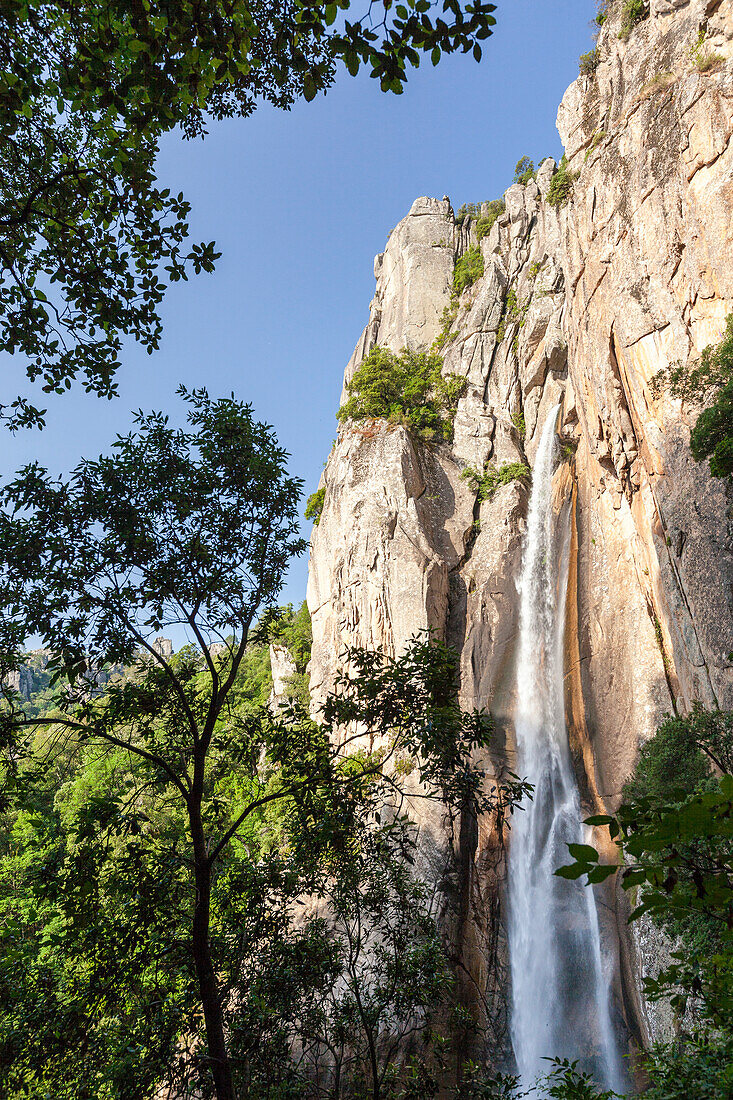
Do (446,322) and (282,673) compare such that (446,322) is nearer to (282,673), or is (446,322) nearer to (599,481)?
(599,481)

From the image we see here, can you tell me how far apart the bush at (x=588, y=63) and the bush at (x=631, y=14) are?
78.0 inches

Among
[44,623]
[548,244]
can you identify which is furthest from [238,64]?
[548,244]

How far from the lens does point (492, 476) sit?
26.4 m

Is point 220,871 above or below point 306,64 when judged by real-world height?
below

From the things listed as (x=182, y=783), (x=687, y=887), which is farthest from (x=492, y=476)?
(x=687, y=887)

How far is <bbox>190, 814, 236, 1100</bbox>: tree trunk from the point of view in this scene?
467cm

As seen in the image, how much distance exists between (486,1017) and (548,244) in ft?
101

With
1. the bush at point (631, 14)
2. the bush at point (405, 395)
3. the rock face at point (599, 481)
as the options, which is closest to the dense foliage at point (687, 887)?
the rock face at point (599, 481)

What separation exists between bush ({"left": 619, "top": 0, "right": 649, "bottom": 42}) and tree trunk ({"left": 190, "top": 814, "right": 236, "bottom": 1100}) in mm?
26459

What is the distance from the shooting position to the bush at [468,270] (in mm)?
34875

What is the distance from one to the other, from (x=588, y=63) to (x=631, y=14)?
301 cm

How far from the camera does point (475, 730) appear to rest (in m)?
5.93

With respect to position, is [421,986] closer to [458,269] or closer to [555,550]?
[555,550]

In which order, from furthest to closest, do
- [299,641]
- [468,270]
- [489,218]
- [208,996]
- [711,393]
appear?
1. [489,218]
2. [468,270]
3. [299,641]
4. [711,393]
5. [208,996]
